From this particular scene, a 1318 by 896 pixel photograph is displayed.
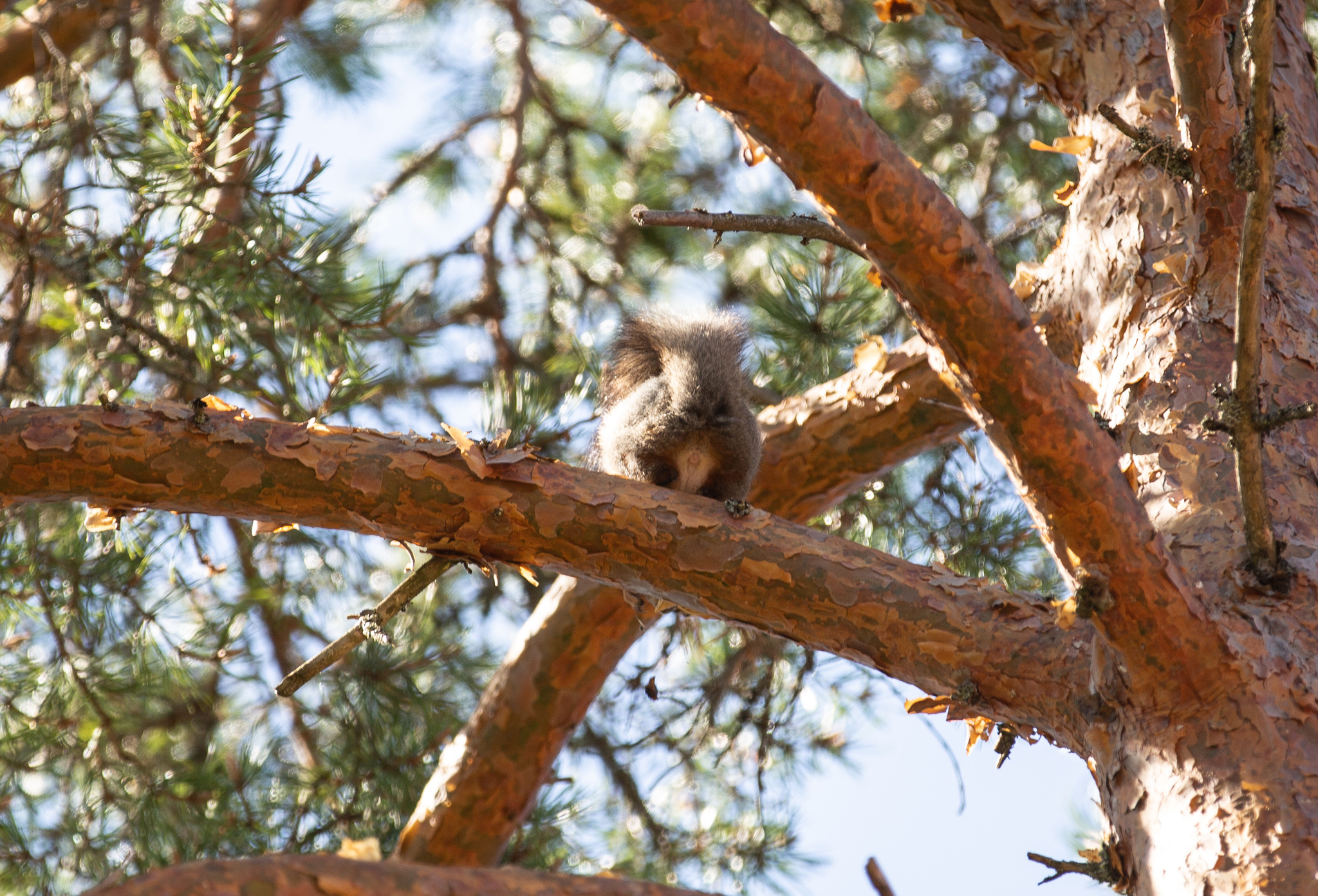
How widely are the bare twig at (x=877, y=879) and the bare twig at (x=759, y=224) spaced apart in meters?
0.52

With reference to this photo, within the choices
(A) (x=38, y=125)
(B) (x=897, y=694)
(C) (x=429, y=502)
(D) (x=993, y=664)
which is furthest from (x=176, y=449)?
(B) (x=897, y=694)

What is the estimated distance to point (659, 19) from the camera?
30.8 inches

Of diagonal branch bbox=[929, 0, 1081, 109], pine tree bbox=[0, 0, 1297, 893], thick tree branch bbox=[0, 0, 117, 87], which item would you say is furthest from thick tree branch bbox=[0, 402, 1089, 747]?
thick tree branch bbox=[0, 0, 117, 87]

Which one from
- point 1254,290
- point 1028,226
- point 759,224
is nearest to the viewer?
point 1254,290

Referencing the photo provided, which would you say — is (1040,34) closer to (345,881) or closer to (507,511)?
(507,511)

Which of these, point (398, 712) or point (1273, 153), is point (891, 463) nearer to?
point (1273, 153)

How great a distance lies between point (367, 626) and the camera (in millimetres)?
1208

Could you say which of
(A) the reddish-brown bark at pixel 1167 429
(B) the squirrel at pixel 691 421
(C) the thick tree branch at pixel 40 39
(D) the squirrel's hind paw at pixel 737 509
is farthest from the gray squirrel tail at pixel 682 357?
(C) the thick tree branch at pixel 40 39

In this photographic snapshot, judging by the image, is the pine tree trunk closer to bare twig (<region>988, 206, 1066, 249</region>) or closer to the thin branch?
the thin branch

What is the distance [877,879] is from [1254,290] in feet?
1.88

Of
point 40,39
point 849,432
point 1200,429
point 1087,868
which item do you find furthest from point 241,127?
point 1087,868

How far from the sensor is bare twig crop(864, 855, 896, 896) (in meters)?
0.91

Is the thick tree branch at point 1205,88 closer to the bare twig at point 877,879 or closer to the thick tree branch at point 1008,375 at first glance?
the thick tree branch at point 1008,375

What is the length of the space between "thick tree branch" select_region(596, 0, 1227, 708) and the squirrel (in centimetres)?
65
